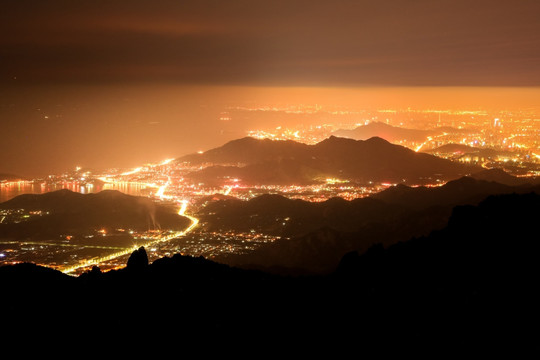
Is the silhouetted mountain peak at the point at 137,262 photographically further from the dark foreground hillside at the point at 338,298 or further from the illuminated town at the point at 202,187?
the illuminated town at the point at 202,187

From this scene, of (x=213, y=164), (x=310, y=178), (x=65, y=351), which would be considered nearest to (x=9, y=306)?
(x=65, y=351)

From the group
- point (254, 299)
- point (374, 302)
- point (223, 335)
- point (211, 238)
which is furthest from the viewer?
point (211, 238)

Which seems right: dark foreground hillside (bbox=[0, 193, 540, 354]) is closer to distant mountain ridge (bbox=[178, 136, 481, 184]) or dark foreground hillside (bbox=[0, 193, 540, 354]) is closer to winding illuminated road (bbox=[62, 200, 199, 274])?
winding illuminated road (bbox=[62, 200, 199, 274])

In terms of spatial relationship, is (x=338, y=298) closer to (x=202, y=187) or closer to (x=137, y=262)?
(x=137, y=262)

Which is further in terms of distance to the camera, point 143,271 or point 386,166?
point 386,166

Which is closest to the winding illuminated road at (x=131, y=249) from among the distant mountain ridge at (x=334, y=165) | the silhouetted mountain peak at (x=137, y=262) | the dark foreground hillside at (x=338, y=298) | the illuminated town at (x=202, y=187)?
the illuminated town at (x=202, y=187)

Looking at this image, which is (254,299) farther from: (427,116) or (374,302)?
(427,116)

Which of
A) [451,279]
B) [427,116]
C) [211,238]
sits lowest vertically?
[211,238]
